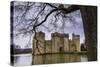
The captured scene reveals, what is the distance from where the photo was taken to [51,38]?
2578mm

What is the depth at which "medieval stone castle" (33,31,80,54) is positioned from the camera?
252cm

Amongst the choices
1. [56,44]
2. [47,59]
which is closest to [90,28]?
[56,44]

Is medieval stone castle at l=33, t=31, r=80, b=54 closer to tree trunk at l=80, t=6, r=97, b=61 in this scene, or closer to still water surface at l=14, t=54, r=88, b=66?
still water surface at l=14, t=54, r=88, b=66

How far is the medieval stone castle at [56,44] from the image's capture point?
2.52m

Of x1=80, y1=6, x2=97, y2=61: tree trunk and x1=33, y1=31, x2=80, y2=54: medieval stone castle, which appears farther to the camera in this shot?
x1=80, y1=6, x2=97, y2=61: tree trunk

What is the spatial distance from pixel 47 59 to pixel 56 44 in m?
0.26

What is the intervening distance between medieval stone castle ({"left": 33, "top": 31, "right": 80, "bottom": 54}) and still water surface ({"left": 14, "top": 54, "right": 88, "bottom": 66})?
75mm

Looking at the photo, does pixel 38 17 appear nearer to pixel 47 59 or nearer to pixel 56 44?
pixel 56 44

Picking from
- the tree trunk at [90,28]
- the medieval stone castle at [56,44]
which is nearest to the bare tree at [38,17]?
the medieval stone castle at [56,44]

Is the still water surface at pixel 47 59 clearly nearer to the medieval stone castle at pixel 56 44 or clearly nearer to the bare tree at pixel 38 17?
the medieval stone castle at pixel 56 44

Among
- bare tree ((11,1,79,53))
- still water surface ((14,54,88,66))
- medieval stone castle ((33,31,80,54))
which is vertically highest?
bare tree ((11,1,79,53))

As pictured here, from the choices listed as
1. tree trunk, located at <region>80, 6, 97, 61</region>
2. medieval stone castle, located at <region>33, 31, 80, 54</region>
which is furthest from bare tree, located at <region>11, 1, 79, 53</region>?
tree trunk, located at <region>80, 6, 97, 61</region>
